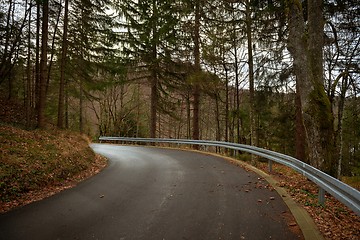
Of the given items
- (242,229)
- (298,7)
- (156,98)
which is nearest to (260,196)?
(242,229)

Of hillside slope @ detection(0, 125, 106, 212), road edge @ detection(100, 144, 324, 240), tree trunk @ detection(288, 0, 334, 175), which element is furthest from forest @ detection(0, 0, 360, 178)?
hillside slope @ detection(0, 125, 106, 212)

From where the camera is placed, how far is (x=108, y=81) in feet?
61.1

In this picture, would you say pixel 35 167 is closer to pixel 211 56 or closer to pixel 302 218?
pixel 302 218

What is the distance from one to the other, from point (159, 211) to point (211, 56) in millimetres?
10633

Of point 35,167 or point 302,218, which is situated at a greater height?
point 35,167

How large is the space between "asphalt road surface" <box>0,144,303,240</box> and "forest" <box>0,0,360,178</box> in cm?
244

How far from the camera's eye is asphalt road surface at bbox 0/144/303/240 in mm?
4117

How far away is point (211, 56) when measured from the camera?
1378cm

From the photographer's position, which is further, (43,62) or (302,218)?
(43,62)

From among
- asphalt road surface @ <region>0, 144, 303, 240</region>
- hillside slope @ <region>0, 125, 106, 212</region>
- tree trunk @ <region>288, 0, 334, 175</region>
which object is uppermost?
tree trunk @ <region>288, 0, 334, 175</region>

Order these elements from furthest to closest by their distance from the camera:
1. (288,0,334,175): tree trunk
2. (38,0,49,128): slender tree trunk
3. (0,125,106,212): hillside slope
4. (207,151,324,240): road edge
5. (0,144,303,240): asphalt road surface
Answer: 1. (38,0,49,128): slender tree trunk
2. (288,0,334,175): tree trunk
3. (0,125,106,212): hillside slope
4. (0,144,303,240): asphalt road surface
5. (207,151,324,240): road edge

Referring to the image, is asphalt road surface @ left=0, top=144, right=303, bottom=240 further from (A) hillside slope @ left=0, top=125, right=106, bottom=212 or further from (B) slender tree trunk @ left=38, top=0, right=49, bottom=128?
(B) slender tree trunk @ left=38, top=0, right=49, bottom=128

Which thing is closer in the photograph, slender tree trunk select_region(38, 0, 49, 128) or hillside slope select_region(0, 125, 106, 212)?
hillside slope select_region(0, 125, 106, 212)

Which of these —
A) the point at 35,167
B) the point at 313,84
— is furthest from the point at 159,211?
the point at 313,84
